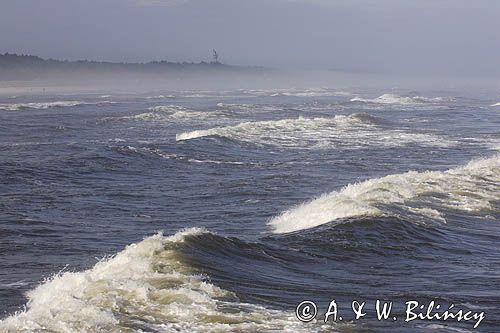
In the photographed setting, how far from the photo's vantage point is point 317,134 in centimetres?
3966

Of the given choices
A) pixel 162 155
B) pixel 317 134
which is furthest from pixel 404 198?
pixel 317 134

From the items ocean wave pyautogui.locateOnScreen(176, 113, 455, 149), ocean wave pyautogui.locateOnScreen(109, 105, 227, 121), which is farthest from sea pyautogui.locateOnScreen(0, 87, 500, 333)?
ocean wave pyautogui.locateOnScreen(109, 105, 227, 121)

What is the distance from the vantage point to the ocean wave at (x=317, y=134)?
35406 mm

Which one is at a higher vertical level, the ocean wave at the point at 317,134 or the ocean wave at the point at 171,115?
the ocean wave at the point at 171,115

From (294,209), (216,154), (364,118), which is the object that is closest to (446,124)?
(364,118)

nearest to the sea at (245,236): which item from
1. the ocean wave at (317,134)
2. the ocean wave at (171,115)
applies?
the ocean wave at (317,134)

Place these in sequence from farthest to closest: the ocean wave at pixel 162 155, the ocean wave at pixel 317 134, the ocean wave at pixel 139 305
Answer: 1. the ocean wave at pixel 317 134
2. the ocean wave at pixel 162 155
3. the ocean wave at pixel 139 305

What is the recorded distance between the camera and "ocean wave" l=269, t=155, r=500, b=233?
1706cm

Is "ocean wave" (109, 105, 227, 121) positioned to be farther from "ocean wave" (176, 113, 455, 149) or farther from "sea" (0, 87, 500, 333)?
"sea" (0, 87, 500, 333)

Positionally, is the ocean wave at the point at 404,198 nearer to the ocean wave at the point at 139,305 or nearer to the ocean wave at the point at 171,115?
the ocean wave at the point at 139,305

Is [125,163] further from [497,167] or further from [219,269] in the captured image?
[219,269]

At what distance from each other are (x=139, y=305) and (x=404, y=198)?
35.7 ft

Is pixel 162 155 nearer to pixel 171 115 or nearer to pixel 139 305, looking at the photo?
pixel 139 305

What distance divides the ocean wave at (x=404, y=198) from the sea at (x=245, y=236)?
0.08m
